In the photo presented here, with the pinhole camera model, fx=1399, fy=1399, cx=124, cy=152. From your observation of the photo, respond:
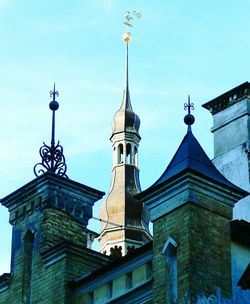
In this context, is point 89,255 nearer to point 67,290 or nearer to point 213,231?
point 67,290

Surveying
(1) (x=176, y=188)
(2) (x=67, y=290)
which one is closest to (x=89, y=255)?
(2) (x=67, y=290)

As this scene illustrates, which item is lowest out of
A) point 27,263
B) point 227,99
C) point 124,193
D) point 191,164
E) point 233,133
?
point 191,164

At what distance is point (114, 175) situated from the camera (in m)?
52.8

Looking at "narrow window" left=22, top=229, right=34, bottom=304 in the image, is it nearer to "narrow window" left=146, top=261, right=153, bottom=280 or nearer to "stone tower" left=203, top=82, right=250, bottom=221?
"narrow window" left=146, top=261, right=153, bottom=280

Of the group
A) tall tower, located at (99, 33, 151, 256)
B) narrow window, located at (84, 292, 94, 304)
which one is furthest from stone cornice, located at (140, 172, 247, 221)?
tall tower, located at (99, 33, 151, 256)

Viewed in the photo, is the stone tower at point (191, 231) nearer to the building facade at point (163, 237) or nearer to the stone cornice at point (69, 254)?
the building facade at point (163, 237)

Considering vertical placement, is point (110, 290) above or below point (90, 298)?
below

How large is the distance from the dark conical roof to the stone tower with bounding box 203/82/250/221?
662cm

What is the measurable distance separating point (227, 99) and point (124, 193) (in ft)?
53.5

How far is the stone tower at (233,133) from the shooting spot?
35.4m

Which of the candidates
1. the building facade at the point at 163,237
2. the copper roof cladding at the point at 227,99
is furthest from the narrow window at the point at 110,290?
the copper roof cladding at the point at 227,99

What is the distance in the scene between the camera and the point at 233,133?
36.2 metres

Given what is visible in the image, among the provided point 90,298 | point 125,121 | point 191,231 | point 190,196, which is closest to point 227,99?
point 90,298

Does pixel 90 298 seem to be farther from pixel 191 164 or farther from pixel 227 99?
pixel 227 99
